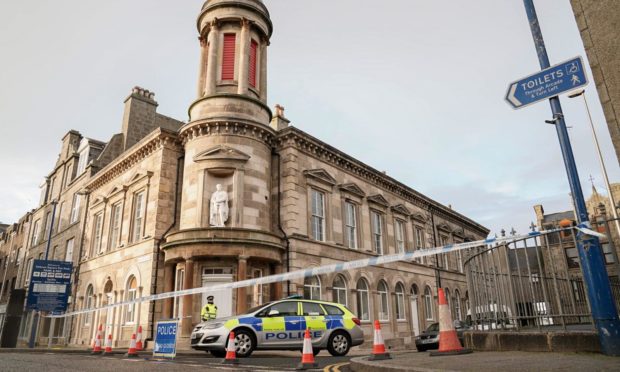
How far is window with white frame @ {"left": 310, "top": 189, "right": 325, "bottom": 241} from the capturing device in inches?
830

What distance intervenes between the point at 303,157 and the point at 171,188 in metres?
6.63

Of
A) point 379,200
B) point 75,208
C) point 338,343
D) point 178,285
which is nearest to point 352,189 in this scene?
point 379,200

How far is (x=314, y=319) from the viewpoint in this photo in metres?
11.9

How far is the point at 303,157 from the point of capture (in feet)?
69.0

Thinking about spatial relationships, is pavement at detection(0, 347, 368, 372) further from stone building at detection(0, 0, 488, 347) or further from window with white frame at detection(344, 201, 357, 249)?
window with white frame at detection(344, 201, 357, 249)

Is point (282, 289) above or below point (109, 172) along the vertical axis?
below

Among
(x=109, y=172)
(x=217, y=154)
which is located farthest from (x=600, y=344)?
(x=109, y=172)

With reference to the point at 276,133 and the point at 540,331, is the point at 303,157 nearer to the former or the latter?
the point at 276,133

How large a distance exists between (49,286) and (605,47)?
25.5 m

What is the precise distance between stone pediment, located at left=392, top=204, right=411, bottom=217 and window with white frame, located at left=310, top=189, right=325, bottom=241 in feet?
25.3

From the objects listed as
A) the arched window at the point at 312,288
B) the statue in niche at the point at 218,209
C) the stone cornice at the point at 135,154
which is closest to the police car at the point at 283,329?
the statue in niche at the point at 218,209

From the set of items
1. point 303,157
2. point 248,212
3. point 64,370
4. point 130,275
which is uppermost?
point 303,157

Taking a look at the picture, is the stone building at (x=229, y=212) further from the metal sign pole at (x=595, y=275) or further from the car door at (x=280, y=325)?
the metal sign pole at (x=595, y=275)

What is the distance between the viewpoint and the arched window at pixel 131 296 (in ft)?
64.1
